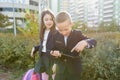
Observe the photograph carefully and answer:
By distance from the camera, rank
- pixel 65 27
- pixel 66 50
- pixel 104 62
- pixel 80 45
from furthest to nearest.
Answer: pixel 104 62 < pixel 66 50 < pixel 65 27 < pixel 80 45

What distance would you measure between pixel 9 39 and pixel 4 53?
76 cm

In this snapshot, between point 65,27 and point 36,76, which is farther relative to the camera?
point 36,76

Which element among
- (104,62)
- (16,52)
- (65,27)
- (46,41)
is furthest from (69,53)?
(16,52)

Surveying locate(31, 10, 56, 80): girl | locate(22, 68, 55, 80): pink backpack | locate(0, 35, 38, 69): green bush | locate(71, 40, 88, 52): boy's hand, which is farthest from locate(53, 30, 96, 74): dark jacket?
locate(0, 35, 38, 69): green bush

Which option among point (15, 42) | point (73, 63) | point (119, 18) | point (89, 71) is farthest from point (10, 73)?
point (119, 18)

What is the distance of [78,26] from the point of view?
10.0m

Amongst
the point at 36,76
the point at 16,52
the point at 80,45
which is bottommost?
the point at 36,76

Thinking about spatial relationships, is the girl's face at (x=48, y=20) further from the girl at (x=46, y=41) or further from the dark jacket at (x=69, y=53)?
the dark jacket at (x=69, y=53)

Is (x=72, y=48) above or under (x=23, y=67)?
above

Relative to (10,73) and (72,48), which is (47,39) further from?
(10,73)

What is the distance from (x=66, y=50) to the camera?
11.8 ft

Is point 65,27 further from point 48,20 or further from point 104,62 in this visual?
point 104,62

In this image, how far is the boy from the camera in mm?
3494

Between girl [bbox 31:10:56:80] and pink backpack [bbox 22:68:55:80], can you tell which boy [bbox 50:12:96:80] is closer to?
girl [bbox 31:10:56:80]
